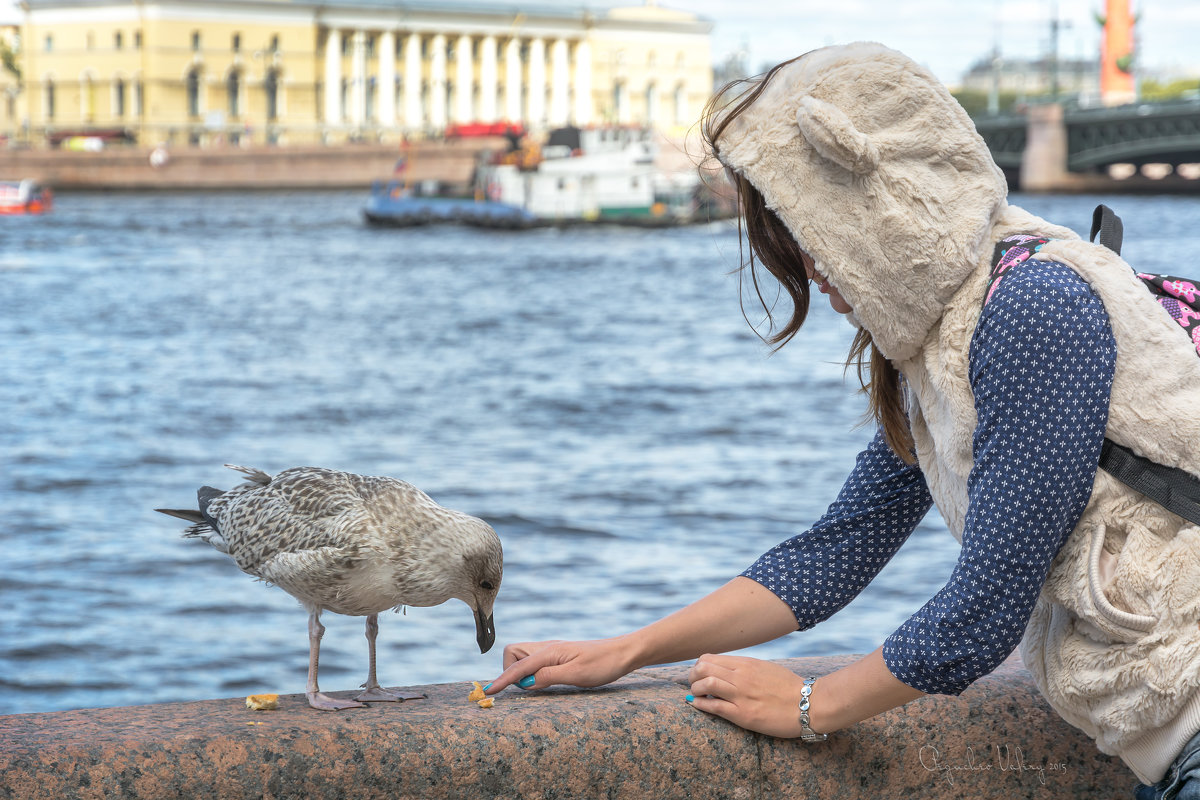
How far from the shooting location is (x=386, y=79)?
74438 millimetres

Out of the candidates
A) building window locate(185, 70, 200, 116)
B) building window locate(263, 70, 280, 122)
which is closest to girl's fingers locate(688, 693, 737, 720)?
building window locate(185, 70, 200, 116)

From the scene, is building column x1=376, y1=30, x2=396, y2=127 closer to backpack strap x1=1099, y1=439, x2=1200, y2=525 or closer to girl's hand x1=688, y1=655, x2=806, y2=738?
girl's hand x1=688, y1=655, x2=806, y2=738

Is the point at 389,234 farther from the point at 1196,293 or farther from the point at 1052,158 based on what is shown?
the point at 1196,293

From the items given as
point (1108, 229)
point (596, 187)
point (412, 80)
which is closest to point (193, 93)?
point (412, 80)

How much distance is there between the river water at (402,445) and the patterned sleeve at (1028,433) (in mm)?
781

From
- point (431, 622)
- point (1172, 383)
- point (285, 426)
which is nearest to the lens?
point (1172, 383)

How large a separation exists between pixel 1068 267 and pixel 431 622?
4.60 metres

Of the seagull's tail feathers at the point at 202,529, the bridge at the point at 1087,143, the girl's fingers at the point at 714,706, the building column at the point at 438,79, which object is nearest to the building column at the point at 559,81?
the building column at the point at 438,79

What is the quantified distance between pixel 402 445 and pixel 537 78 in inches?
2848

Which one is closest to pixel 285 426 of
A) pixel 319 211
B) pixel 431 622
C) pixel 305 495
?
pixel 431 622

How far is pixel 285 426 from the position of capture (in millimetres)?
10656

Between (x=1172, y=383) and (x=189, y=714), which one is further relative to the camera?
(x=189, y=714)

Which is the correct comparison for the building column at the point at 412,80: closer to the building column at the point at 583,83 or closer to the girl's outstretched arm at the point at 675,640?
the building column at the point at 583,83

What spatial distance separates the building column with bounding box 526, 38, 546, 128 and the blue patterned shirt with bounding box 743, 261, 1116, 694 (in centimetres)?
7928
